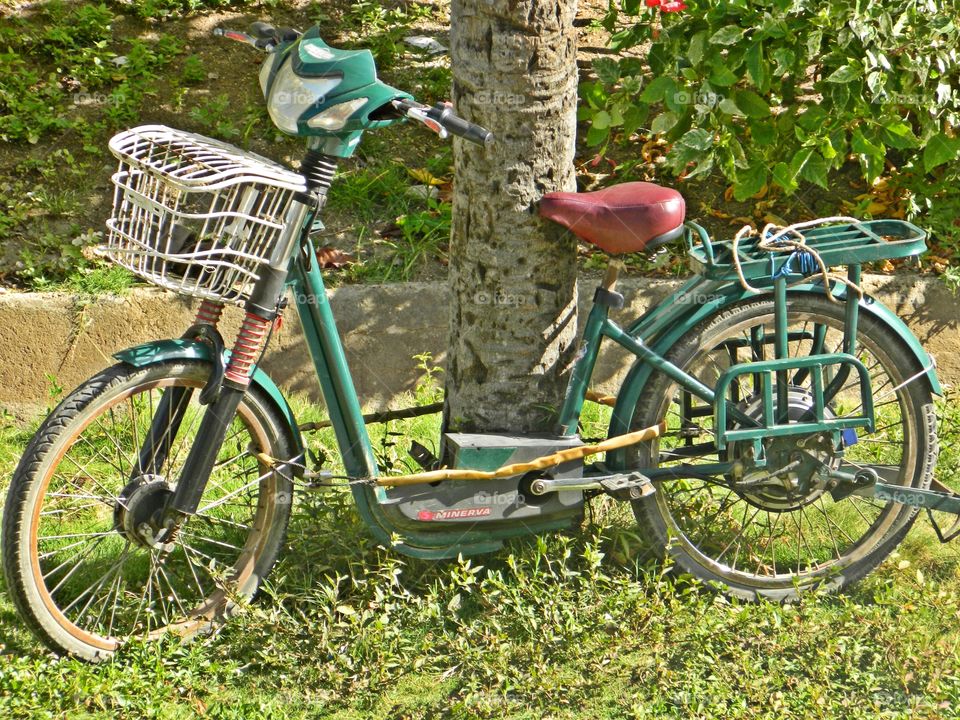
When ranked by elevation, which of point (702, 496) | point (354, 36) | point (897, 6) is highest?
point (897, 6)

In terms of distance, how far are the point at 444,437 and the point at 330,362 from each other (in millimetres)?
536

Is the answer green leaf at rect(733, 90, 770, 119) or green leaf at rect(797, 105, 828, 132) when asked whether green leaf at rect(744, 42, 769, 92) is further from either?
green leaf at rect(797, 105, 828, 132)

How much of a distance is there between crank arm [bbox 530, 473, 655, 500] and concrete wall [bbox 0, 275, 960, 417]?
141 centimetres

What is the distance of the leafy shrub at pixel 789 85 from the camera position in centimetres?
440

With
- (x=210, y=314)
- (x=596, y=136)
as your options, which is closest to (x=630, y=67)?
(x=596, y=136)

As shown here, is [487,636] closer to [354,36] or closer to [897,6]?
[897,6]

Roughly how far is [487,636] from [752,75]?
94.7 inches

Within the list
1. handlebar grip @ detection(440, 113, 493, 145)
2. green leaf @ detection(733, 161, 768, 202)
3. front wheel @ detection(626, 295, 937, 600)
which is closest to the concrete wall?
green leaf @ detection(733, 161, 768, 202)

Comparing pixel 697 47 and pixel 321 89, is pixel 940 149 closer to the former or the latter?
pixel 697 47

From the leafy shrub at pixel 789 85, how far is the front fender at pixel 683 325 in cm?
119

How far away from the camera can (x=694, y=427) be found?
378 cm

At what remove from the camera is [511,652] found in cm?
336

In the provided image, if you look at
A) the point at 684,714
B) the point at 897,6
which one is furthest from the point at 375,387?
the point at 897,6

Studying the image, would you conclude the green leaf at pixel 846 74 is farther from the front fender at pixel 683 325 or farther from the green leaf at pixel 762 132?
the front fender at pixel 683 325
